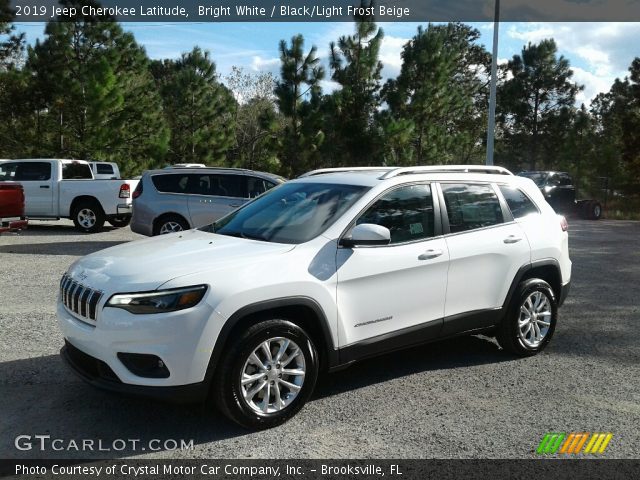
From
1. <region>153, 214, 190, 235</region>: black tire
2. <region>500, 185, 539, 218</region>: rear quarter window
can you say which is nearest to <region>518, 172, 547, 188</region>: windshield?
<region>153, 214, 190, 235</region>: black tire

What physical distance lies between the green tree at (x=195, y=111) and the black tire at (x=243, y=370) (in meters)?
28.4

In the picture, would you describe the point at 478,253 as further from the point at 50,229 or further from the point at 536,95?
the point at 536,95

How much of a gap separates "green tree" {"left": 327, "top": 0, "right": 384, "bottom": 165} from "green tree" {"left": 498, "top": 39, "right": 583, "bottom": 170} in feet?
57.0

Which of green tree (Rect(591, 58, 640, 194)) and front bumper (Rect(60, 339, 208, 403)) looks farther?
green tree (Rect(591, 58, 640, 194))

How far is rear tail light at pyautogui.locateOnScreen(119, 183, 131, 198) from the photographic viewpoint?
15.4m

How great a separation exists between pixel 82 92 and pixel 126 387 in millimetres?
24977

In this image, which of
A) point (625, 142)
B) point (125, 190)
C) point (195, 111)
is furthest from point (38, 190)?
point (625, 142)

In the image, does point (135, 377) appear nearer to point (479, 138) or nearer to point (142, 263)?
point (142, 263)

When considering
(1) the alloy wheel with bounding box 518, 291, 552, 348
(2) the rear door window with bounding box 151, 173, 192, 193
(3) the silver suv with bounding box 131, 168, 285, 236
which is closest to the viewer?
(1) the alloy wheel with bounding box 518, 291, 552, 348

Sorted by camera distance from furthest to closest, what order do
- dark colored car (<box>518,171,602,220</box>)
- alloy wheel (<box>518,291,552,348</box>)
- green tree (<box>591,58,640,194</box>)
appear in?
1. green tree (<box>591,58,640,194</box>)
2. dark colored car (<box>518,171,602,220</box>)
3. alloy wheel (<box>518,291,552,348</box>)

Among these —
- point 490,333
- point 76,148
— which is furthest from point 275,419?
point 76,148

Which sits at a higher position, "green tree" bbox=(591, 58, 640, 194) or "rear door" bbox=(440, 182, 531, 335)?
"green tree" bbox=(591, 58, 640, 194)

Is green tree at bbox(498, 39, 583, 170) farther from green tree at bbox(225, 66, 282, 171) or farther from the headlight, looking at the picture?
the headlight

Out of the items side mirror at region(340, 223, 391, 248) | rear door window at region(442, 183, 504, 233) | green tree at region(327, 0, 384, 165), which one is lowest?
side mirror at region(340, 223, 391, 248)
